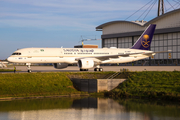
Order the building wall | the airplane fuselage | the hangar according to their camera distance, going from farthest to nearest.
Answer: the building wall → the hangar → the airplane fuselage

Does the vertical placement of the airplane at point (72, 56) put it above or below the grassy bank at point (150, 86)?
above

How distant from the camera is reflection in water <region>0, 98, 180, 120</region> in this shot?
56.5 feet

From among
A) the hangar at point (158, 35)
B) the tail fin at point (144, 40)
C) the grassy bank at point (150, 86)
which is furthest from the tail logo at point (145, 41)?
the hangar at point (158, 35)

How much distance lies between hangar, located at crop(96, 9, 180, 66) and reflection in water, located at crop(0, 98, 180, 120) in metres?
61.7

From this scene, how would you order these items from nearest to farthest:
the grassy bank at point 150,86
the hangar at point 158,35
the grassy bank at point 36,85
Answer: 1. the grassy bank at point 150,86
2. the grassy bank at point 36,85
3. the hangar at point 158,35

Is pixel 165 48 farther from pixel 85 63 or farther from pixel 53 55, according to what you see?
pixel 53 55

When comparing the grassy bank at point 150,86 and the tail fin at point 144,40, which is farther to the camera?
the tail fin at point 144,40

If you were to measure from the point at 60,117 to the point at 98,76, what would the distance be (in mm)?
16204

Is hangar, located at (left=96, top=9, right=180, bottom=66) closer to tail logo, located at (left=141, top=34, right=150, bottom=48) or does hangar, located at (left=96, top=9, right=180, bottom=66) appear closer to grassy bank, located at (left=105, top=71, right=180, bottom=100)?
tail logo, located at (left=141, top=34, right=150, bottom=48)

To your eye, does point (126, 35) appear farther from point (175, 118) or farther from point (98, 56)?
point (175, 118)

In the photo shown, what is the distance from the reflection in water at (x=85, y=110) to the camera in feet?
56.5

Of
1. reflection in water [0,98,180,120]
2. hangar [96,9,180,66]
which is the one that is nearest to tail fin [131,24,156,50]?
reflection in water [0,98,180,120]

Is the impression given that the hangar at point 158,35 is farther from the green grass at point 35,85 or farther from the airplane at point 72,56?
the green grass at point 35,85

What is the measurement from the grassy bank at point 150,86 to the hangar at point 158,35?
172 ft
